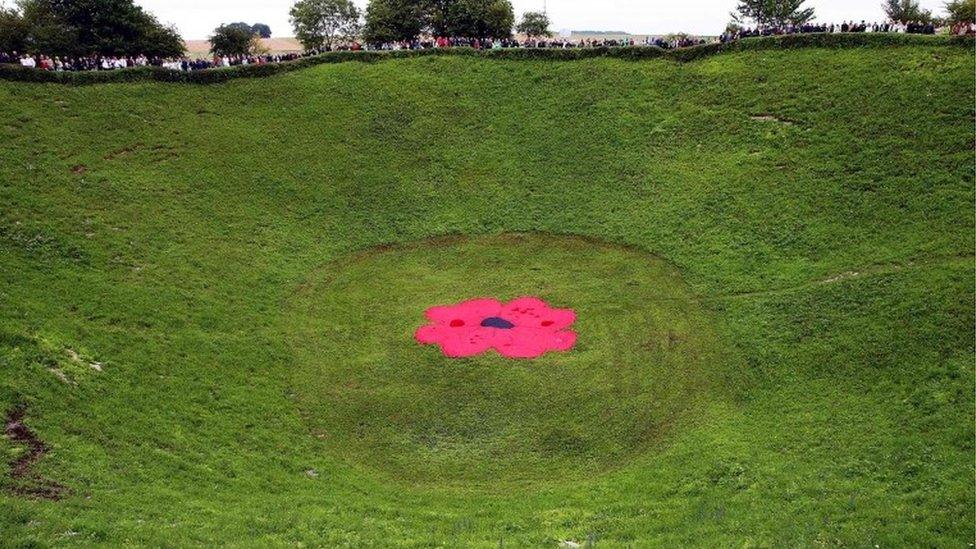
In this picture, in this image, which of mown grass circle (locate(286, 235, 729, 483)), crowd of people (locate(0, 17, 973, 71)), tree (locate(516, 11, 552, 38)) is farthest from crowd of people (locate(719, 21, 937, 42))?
tree (locate(516, 11, 552, 38))

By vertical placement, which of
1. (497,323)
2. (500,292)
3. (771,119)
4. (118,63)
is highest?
(118,63)

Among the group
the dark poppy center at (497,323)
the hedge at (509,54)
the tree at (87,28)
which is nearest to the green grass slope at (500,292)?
the hedge at (509,54)

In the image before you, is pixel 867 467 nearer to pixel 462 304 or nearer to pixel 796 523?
pixel 796 523

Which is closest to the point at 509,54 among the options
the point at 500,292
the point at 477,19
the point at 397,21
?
the point at 477,19

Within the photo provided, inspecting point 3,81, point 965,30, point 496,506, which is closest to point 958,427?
point 496,506

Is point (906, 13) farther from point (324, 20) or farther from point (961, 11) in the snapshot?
point (324, 20)

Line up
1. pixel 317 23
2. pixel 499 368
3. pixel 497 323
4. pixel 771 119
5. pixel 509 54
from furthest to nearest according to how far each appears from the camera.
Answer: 1. pixel 317 23
2. pixel 509 54
3. pixel 771 119
4. pixel 497 323
5. pixel 499 368

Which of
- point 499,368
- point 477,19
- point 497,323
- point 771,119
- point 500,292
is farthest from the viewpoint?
point 477,19

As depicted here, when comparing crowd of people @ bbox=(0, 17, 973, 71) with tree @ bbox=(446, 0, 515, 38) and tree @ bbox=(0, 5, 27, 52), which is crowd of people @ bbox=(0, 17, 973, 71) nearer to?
tree @ bbox=(0, 5, 27, 52)
